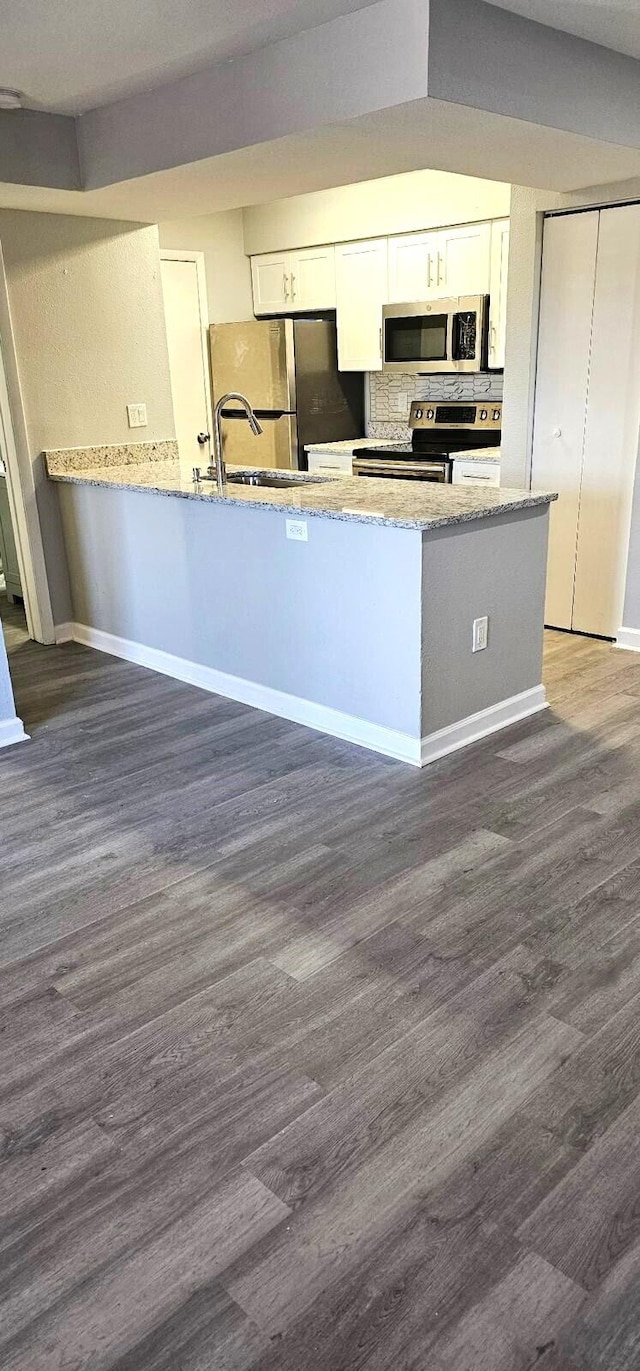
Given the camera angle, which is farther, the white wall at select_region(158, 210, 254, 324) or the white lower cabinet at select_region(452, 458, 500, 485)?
the white wall at select_region(158, 210, 254, 324)

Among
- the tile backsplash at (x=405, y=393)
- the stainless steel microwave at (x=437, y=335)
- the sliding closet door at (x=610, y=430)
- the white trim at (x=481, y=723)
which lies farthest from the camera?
the tile backsplash at (x=405, y=393)

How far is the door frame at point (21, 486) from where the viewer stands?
4312 millimetres

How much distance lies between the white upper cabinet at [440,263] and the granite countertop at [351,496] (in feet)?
5.68

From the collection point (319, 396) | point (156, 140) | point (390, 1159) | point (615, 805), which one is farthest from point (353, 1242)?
point (319, 396)

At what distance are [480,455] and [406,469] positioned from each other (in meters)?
0.50

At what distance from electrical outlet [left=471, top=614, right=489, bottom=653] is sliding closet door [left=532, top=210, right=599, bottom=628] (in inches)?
55.9

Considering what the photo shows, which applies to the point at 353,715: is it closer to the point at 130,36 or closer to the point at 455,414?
the point at 130,36

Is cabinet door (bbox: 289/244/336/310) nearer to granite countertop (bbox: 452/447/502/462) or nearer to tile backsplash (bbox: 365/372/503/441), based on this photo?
tile backsplash (bbox: 365/372/503/441)

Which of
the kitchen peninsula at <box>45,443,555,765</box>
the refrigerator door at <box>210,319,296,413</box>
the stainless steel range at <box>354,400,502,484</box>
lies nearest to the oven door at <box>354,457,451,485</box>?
the stainless steel range at <box>354,400,502,484</box>

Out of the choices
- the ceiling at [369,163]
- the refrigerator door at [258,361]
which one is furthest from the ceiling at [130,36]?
the refrigerator door at [258,361]

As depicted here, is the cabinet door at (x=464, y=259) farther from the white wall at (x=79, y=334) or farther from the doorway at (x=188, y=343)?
the doorway at (x=188, y=343)

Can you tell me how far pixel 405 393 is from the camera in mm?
6195

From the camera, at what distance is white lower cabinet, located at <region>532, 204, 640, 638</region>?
4074 mm

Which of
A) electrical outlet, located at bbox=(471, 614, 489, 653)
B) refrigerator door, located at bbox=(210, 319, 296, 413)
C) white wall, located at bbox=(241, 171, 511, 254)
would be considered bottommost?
electrical outlet, located at bbox=(471, 614, 489, 653)
